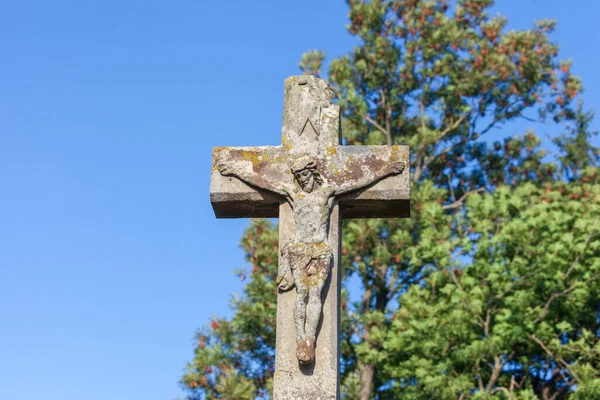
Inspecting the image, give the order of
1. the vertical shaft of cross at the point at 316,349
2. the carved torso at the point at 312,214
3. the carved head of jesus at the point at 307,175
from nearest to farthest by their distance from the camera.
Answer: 1. the vertical shaft of cross at the point at 316,349
2. the carved torso at the point at 312,214
3. the carved head of jesus at the point at 307,175

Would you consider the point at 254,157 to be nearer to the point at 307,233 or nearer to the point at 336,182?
the point at 336,182

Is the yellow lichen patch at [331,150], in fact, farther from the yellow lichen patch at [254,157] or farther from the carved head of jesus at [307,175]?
the yellow lichen patch at [254,157]

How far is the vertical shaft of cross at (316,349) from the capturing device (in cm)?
681

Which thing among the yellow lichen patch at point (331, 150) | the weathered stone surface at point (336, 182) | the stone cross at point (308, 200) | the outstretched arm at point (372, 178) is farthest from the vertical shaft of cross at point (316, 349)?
the yellow lichen patch at point (331, 150)

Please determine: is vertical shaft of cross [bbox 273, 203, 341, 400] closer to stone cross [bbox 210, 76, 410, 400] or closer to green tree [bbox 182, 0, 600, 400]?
stone cross [bbox 210, 76, 410, 400]

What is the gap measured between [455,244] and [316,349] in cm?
1328

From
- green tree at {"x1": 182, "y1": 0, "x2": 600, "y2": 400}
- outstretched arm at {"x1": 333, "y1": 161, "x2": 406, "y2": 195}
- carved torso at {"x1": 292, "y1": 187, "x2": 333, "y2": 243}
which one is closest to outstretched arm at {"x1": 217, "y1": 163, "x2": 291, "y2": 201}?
carved torso at {"x1": 292, "y1": 187, "x2": 333, "y2": 243}

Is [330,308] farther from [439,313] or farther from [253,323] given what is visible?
[253,323]

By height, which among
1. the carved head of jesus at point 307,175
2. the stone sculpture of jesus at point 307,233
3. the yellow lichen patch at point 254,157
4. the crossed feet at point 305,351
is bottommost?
the crossed feet at point 305,351

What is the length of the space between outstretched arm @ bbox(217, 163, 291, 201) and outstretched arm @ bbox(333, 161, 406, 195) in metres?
0.42

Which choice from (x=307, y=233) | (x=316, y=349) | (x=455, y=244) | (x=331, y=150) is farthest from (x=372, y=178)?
(x=455, y=244)

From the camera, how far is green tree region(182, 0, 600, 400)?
18625 mm

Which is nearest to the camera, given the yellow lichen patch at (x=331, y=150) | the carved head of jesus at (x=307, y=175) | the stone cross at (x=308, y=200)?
the stone cross at (x=308, y=200)

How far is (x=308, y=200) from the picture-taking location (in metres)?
7.46
